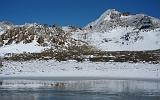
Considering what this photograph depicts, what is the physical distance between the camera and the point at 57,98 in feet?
84.8

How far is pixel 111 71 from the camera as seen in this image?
2057 inches

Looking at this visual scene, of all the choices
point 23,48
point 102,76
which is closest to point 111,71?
point 102,76

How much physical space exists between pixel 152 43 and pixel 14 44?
85071 millimetres

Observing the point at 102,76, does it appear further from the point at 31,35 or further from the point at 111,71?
the point at 31,35

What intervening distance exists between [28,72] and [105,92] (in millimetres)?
23532

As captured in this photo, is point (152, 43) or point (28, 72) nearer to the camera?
point (28, 72)

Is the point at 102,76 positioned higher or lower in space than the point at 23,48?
lower

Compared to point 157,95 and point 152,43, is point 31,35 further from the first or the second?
point 157,95

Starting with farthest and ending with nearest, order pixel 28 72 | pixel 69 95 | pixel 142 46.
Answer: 1. pixel 142 46
2. pixel 28 72
3. pixel 69 95

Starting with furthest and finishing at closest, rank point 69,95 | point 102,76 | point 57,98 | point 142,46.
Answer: point 142,46, point 102,76, point 69,95, point 57,98

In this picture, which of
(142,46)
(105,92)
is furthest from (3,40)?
(105,92)

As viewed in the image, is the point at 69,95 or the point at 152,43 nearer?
the point at 69,95

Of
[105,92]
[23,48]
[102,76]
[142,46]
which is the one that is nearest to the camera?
[105,92]

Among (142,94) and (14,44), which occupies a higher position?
(14,44)
